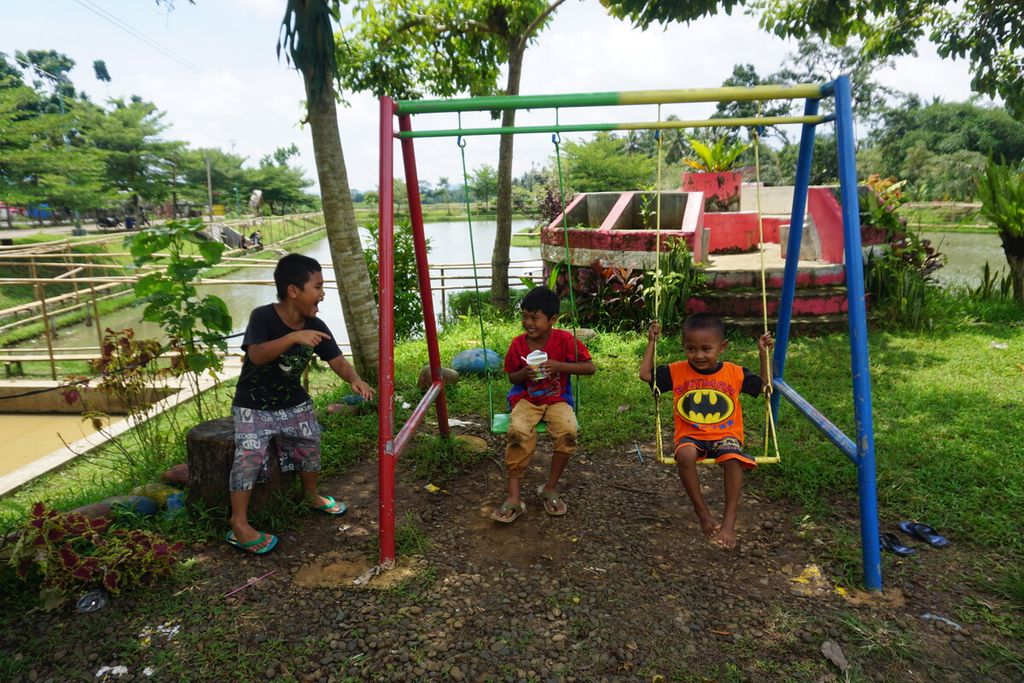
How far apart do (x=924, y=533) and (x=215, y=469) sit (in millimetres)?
3407

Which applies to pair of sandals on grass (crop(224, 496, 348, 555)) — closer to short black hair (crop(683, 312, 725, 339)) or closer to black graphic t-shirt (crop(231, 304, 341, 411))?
black graphic t-shirt (crop(231, 304, 341, 411))

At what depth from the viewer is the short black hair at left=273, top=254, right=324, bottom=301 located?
2816mm

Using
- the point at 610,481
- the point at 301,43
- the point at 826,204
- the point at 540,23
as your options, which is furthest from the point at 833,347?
the point at 301,43

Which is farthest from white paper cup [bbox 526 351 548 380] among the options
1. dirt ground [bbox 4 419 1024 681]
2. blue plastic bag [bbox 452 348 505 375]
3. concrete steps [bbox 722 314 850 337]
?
concrete steps [bbox 722 314 850 337]

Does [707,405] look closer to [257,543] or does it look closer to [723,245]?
[257,543]

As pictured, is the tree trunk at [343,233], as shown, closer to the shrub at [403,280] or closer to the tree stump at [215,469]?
the tree stump at [215,469]

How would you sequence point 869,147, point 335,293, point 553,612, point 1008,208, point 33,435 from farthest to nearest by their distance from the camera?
point 869,147
point 335,293
point 33,435
point 1008,208
point 553,612

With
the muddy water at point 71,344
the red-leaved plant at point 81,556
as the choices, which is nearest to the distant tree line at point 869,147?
the muddy water at point 71,344

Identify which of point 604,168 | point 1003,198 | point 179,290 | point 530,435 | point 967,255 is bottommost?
point 530,435

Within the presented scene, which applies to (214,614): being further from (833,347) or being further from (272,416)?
(833,347)

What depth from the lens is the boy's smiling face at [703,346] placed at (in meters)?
2.93

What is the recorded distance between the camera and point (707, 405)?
3.00 m

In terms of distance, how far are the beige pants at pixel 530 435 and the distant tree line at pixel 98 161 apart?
23906mm

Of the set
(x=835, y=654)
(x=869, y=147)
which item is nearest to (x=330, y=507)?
(x=835, y=654)
